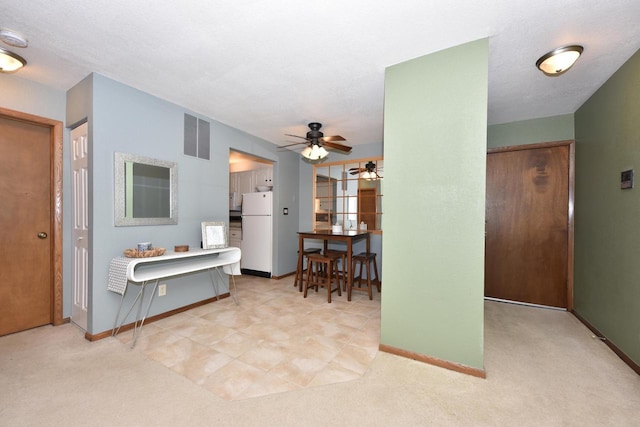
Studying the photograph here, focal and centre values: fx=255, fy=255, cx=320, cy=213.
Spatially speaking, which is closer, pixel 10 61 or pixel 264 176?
pixel 10 61

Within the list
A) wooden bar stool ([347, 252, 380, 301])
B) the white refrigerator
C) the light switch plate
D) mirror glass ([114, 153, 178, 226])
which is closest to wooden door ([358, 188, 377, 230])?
wooden bar stool ([347, 252, 380, 301])

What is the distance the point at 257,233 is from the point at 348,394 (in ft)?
11.7

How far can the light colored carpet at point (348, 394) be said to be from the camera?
1.50m

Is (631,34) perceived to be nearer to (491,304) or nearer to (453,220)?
(453,220)

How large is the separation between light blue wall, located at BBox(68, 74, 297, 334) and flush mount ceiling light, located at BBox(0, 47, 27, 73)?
42 cm

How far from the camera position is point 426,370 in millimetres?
1973

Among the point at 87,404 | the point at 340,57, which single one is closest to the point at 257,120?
the point at 340,57

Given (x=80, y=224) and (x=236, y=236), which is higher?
(x=80, y=224)

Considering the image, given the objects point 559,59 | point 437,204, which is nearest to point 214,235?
point 437,204

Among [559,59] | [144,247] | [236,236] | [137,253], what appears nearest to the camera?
[559,59]

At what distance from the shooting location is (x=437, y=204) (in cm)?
203

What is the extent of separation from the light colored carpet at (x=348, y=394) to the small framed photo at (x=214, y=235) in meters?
1.29

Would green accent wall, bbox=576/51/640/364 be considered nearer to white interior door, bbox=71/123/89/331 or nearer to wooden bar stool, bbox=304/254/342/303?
wooden bar stool, bbox=304/254/342/303

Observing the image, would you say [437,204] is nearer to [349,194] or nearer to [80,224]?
[349,194]
